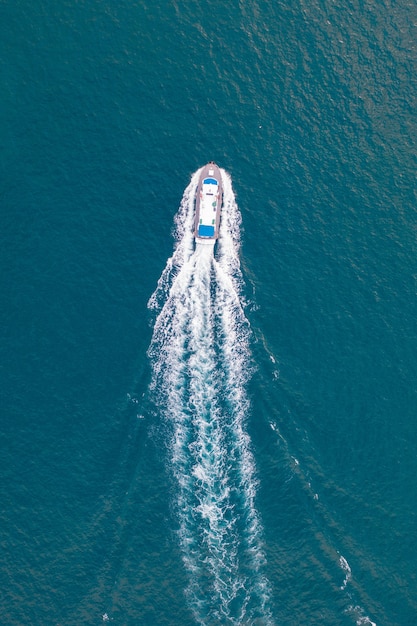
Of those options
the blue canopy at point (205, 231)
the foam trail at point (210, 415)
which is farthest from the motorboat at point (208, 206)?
the foam trail at point (210, 415)

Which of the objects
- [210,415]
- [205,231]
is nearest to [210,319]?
[205,231]

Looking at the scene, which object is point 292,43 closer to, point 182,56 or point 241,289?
point 182,56

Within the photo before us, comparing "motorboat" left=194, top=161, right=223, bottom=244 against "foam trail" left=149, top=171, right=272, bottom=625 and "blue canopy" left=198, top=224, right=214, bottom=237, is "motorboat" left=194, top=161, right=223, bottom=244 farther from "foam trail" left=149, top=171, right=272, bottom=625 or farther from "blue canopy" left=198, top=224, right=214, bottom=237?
"foam trail" left=149, top=171, right=272, bottom=625

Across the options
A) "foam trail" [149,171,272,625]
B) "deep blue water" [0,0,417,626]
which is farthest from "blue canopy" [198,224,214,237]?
"deep blue water" [0,0,417,626]

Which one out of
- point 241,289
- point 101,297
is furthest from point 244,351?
Result: point 101,297

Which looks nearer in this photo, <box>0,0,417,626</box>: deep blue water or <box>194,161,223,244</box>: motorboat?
<box>0,0,417,626</box>: deep blue water
